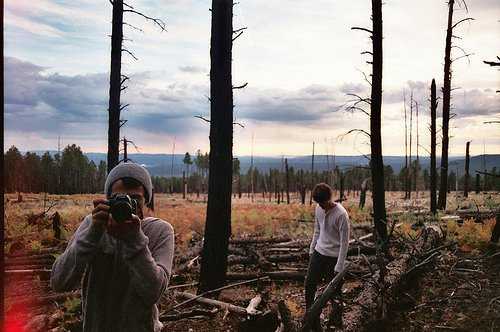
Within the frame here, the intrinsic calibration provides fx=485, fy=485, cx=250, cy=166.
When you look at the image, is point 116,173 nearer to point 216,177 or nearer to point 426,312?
point 216,177

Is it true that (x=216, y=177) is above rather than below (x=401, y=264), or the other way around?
above

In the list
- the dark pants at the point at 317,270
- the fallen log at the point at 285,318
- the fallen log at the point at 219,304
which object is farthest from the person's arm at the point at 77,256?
the dark pants at the point at 317,270

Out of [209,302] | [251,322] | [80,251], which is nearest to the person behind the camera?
[80,251]

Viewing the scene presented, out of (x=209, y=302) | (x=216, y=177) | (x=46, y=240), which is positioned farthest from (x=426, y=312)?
(x=46, y=240)

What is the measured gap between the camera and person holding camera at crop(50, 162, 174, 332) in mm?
2443

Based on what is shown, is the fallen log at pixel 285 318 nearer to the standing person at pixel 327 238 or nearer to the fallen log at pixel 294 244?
the standing person at pixel 327 238

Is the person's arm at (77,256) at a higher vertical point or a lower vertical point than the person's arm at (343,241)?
higher

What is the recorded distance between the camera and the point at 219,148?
8.55 m

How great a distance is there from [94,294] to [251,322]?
3.56m

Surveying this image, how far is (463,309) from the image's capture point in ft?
27.7

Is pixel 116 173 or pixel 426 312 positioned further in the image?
pixel 426 312

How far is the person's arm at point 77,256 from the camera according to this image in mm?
2465

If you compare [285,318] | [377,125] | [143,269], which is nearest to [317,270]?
[285,318]

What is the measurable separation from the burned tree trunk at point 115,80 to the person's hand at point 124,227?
12892 millimetres
